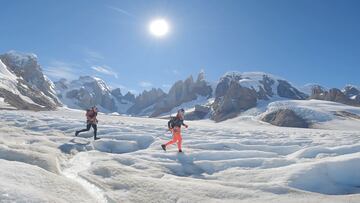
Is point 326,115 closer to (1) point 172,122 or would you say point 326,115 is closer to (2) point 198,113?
(2) point 198,113

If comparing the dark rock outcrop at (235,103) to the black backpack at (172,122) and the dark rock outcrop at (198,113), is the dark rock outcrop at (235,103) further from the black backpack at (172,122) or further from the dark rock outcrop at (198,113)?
the black backpack at (172,122)

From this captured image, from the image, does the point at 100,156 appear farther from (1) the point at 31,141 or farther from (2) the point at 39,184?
(2) the point at 39,184

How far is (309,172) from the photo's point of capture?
1270 centimetres

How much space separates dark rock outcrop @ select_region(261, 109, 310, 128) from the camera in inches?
4313

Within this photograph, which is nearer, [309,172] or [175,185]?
[175,185]

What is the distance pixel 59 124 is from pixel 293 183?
22.1 meters

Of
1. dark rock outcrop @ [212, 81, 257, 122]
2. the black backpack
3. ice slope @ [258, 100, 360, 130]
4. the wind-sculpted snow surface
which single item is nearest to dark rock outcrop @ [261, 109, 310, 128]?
ice slope @ [258, 100, 360, 130]

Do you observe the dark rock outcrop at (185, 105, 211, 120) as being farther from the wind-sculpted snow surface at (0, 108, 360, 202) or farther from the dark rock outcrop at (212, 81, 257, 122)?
the wind-sculpted snow surface at (0, 108, 360, 202)

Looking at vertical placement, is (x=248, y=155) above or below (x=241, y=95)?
below

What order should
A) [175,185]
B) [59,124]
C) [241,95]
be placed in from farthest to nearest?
[241,95], [59,124], [175,185]

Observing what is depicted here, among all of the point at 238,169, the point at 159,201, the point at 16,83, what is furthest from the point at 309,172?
the point at 16,83

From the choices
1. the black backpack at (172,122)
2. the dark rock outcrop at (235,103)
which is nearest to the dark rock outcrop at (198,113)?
the dark rock outcrop at (235,103)

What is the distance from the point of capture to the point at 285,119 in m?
114

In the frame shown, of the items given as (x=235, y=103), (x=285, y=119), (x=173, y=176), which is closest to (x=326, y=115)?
(x=285, y=119)
